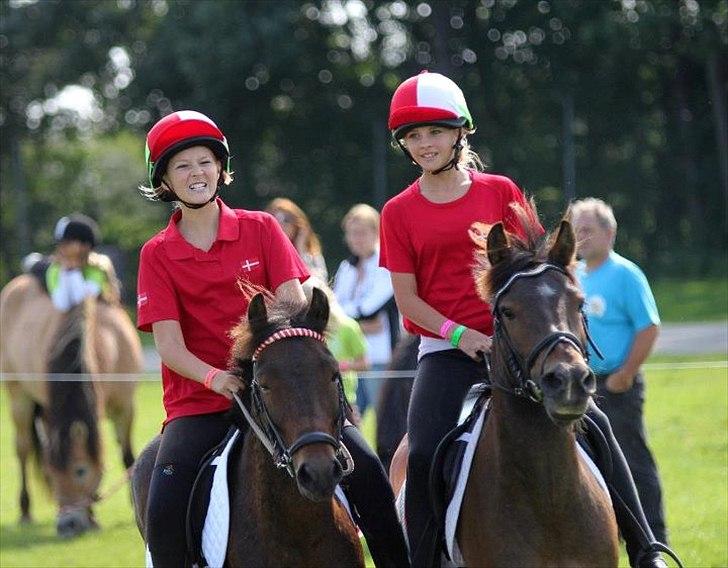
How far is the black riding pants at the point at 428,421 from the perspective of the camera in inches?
225

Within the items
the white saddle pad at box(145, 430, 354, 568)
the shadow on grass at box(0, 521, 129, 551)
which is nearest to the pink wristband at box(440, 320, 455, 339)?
the white saddle pad at box(145, 430, 354, 568)

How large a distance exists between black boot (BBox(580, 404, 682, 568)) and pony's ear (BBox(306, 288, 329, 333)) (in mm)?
1196

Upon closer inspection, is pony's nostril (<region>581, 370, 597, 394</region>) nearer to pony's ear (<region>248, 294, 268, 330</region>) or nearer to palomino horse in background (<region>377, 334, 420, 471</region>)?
pony's ear (<region>248, 294, 268, 330</region>)

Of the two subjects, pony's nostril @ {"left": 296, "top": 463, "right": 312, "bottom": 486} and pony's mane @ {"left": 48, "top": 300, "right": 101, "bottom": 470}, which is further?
pony's mane @ {"left": 48, "top": 300, "right": 101, "bottom": 470}

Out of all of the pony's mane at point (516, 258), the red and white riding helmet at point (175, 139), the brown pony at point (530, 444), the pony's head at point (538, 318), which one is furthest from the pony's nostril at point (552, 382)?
the red and white riding helmet at point (175, 139)

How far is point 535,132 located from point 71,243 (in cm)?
1991

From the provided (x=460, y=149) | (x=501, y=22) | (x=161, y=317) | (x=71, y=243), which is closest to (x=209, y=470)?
(x=161, y=317)

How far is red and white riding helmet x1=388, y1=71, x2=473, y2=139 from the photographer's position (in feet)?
19.1

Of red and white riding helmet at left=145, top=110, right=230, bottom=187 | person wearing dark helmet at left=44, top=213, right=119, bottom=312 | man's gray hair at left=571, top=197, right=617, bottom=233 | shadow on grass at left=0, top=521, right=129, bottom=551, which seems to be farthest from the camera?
person wearing dark helmet at left=44, top=213, right=119, bottom=312

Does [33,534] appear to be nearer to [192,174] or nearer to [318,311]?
[192,174]

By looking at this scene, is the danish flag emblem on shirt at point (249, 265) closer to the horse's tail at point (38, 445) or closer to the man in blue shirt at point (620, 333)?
the man in blue shirt at point (620, 333)

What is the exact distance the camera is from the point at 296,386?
4980 millimetres

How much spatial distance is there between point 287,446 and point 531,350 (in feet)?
3.10

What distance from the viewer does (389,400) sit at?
886cm
